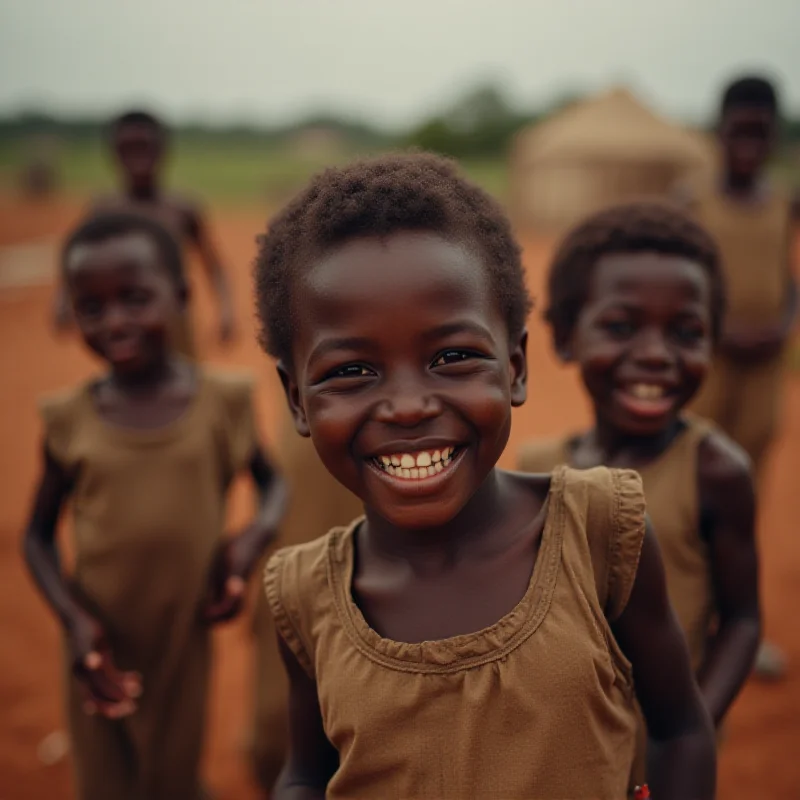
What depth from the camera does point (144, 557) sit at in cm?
227

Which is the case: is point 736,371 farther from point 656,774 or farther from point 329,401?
point 329,401

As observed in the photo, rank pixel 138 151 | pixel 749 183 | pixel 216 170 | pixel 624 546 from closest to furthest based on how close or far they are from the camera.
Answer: pixel 624 546 → pixel 749 183 → pixel 138 151 → pixel 216 170

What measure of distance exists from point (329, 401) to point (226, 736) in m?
2.85

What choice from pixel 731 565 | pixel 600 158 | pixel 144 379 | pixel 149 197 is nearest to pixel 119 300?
pixel 144 379

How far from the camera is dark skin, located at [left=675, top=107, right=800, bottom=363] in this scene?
3.75 meters

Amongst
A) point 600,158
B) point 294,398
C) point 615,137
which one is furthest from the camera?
point 615,137

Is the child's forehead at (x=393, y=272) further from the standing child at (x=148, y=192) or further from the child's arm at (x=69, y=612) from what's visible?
the standing child at (x=148, y=192)

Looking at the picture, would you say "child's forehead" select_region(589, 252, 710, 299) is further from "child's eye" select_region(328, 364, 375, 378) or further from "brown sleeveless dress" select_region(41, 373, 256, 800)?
"brown sleeveless dress" select_region(41, 373, 256, 800)

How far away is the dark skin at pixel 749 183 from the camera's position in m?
3.75

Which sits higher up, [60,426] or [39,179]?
[39,179]

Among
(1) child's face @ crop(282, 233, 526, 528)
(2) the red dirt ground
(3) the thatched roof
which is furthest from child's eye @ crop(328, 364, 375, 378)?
(3) the thatched roof

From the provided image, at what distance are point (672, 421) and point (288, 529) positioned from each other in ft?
5.38

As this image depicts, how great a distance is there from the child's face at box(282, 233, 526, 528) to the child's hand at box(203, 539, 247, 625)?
124cm

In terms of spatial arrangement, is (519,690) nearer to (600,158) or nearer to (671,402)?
(671,402)
